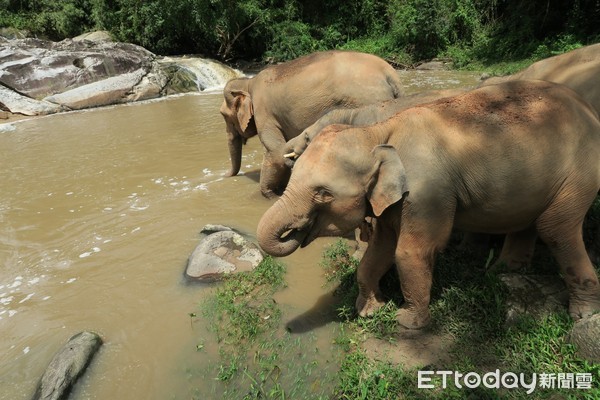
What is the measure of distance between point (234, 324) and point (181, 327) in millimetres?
406

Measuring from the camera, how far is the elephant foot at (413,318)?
9.42 ft

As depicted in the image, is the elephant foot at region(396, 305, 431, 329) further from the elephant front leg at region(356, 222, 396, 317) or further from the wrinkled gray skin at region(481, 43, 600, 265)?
the wrinkled gray skin at region(481, 43, 600, 265)

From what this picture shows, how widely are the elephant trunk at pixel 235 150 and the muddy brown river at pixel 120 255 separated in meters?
0.21

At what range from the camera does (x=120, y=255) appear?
453 centimetres

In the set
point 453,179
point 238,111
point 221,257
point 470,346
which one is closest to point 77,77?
point 238,111

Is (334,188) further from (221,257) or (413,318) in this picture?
(221,257)

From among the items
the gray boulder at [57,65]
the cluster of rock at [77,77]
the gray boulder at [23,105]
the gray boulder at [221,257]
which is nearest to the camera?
the gray boulder at [221,257]

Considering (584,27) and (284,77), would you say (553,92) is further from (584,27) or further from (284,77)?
(584,27)

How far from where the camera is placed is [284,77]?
509 centimetres

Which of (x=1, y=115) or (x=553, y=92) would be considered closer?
(x=553, y=92)

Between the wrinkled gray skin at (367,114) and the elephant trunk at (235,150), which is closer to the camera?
the wrinkled gray skin at (367,114)

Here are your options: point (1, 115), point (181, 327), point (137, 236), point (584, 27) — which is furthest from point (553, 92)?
point (584, 27)

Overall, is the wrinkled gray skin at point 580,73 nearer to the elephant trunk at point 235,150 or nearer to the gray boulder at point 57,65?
the elephant trunk at point 235,150

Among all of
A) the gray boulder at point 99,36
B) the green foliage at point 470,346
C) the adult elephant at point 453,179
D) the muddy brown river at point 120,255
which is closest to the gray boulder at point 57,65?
the muddy brown river at point 120,255
